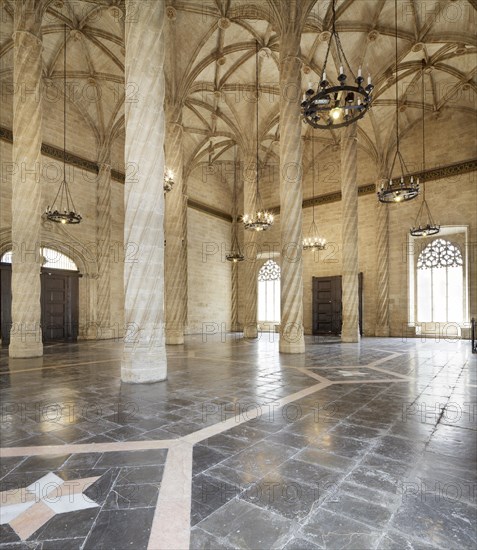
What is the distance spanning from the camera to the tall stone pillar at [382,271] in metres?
18.2

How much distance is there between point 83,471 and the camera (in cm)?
302

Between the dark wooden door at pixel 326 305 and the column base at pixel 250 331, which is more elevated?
the dark wooden door at pixel 326 305

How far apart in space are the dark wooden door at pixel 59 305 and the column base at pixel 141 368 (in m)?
10.1

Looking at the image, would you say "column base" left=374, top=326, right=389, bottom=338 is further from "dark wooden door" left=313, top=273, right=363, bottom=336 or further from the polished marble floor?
the polished marble floor

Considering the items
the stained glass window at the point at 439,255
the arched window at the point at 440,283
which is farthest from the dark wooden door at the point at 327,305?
the stained glass window at the point at 439,255

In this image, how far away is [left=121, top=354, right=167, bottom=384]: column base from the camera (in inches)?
264

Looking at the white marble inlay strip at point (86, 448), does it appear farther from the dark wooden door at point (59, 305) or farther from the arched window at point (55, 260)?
the arched window at point (55, 260)

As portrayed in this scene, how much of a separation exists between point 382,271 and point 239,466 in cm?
1712

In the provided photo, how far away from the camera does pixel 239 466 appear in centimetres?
310

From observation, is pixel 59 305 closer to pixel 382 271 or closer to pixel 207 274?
pixel 207 274

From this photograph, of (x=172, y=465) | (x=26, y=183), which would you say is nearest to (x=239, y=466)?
(x=172, y=465)

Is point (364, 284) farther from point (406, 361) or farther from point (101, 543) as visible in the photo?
point (101, 543)

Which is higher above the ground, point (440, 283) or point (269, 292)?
point (440, 283)

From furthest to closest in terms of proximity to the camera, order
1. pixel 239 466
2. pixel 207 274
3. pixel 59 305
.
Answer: pixel 207 274 < pixel 59 305 < pixel 239 466
